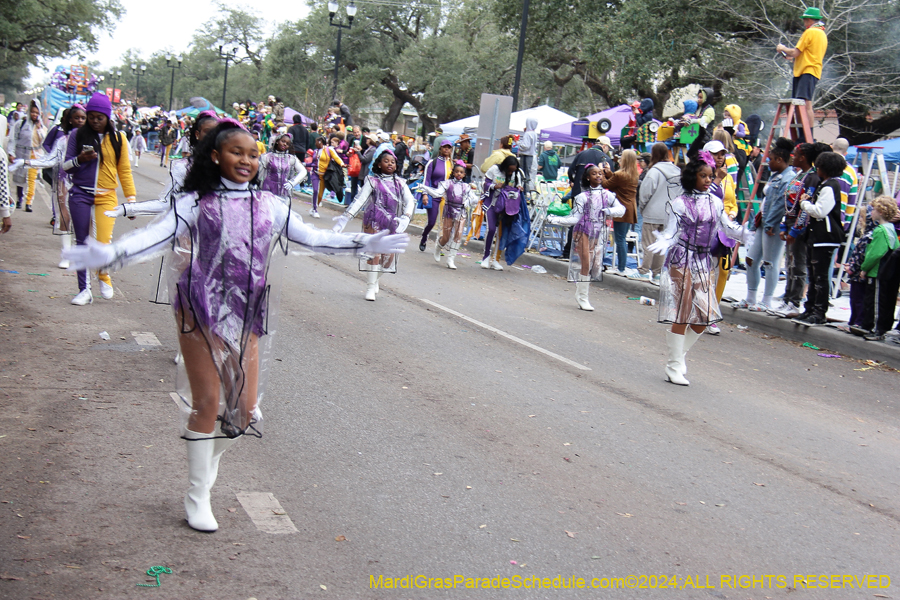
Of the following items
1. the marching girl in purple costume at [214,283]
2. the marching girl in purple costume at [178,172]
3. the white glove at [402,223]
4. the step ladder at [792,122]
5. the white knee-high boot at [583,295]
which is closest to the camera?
the marching girl in purple costume at [214,283]

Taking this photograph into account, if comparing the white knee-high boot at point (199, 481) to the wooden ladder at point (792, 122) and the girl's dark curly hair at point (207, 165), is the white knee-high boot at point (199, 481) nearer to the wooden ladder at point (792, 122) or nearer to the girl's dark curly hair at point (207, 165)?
the girl's dark curly hair at point (207, 165)

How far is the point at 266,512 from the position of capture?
417 cm

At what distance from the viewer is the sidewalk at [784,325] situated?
9469mm

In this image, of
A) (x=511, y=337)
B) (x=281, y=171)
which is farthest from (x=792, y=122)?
(x=281, y=171)

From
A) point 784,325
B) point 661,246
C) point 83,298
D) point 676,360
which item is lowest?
point 83,298

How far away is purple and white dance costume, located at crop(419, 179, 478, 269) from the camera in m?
13.9

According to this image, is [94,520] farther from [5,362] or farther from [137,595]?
[5,362]

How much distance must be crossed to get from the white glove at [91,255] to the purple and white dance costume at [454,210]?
10.0m

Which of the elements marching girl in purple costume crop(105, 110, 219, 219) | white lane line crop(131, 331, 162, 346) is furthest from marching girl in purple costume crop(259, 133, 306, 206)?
marching girl in purple costume crop(105, 110, 219, 219)

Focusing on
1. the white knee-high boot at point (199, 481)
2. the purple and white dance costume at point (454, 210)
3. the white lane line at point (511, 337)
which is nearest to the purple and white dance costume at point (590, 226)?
the white lane line at point (511, 337)

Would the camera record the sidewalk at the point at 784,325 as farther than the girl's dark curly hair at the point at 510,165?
No

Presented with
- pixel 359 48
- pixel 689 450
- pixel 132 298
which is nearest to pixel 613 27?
pixel 132 298

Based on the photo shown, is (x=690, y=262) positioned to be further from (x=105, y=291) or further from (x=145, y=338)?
(x=105, y=291)

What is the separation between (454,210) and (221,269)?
1022cm
